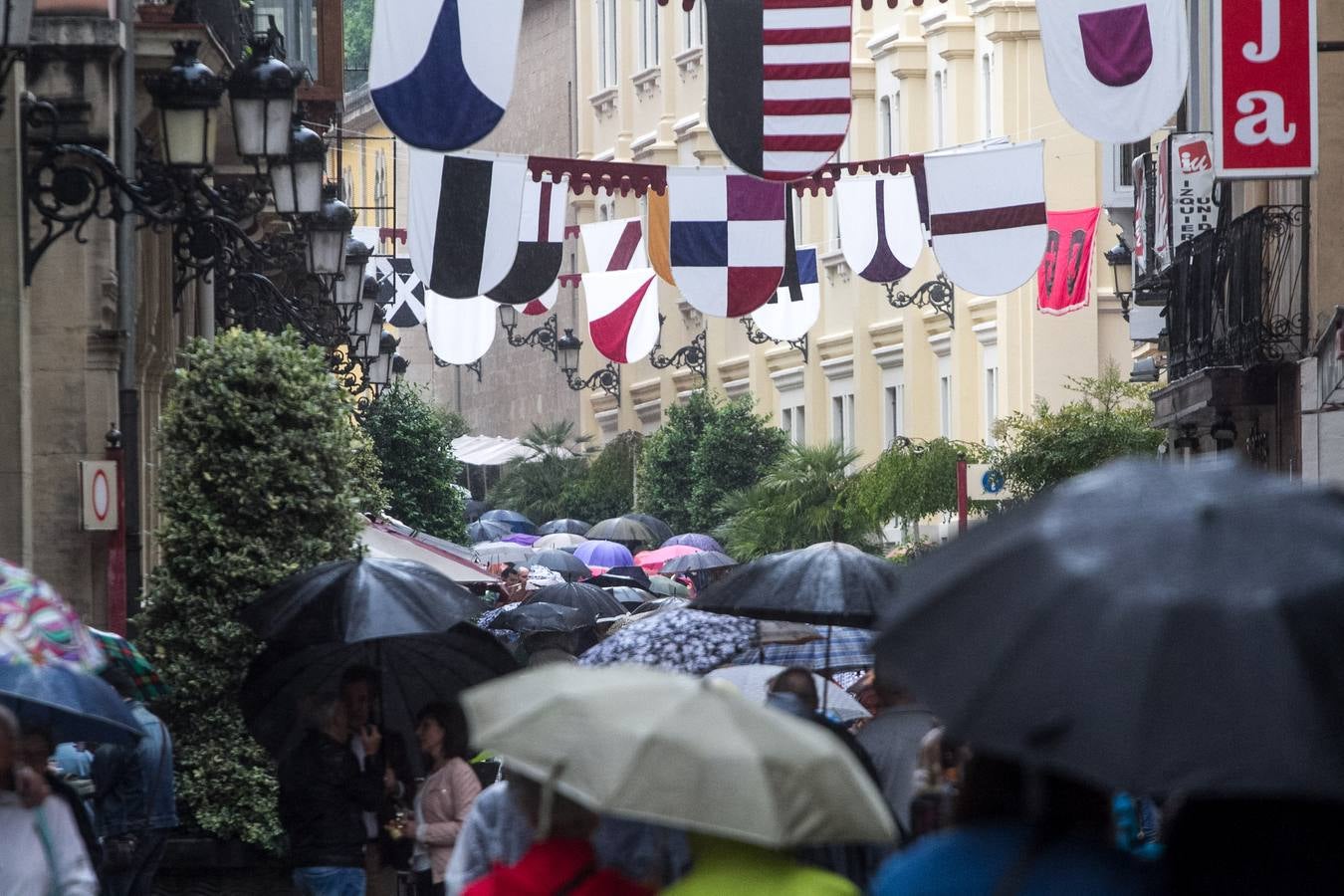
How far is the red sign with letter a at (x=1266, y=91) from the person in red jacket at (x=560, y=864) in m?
12.3

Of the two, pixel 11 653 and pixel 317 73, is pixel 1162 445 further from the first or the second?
pixel 11 653

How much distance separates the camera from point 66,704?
24.4 ft

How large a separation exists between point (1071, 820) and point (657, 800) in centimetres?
106

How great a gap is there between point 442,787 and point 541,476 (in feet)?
158

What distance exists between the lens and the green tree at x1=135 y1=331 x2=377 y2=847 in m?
12.9

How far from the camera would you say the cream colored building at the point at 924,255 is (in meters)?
38.1

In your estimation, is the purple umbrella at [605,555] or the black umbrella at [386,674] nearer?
the black umbrella at [386,674]

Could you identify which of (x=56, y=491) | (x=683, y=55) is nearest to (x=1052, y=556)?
(x=56, y=491)

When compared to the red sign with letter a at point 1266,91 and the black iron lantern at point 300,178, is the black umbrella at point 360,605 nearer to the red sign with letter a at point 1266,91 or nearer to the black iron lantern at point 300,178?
the black iron lantern at point 300,178

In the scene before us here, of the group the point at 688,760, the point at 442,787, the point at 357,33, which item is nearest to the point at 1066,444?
the point at 442,787

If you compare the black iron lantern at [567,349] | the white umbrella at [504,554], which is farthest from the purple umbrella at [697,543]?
the black iron lantern at [567,349]

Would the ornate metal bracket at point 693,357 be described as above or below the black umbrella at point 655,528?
above

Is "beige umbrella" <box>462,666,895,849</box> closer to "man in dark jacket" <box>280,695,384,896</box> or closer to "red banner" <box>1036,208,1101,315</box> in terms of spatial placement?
"man in dark jacket" <box>280,695,384,896</box>

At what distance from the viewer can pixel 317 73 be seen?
27.8 meters
